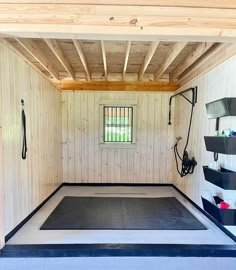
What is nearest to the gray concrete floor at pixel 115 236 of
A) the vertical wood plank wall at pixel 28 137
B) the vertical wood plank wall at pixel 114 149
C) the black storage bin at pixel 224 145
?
the vertical wood plank wall at pixel 28 137

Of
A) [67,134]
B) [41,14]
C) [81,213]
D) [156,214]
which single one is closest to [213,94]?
[156,214]

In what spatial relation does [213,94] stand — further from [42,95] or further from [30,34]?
[42,95]

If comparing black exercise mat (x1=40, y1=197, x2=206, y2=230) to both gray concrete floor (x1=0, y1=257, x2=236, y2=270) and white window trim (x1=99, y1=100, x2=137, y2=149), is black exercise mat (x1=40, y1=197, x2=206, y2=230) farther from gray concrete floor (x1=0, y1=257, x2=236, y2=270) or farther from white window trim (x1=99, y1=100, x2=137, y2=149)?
white window trim (x1=99, y1=100, x2=137, y2=149)

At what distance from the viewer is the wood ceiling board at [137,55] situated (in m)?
3.22

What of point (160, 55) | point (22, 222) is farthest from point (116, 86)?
point (22, 222)

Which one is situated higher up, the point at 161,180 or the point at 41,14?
the point at 41,14

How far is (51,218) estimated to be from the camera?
10.4 feet

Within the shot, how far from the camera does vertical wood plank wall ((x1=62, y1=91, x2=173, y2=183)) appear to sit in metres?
5.12

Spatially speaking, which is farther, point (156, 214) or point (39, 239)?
point (156, 214)

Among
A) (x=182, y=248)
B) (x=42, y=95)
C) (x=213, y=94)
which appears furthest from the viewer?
(x=42, y=95)

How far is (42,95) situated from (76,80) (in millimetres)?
1516

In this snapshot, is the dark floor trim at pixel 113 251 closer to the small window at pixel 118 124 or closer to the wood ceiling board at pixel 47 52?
the wood ceiling board at pixel 47 52

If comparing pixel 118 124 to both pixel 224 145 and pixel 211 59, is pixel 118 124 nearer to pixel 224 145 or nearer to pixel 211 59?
pixel 211 59

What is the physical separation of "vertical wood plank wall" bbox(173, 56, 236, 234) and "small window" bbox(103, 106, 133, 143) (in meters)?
1.18
